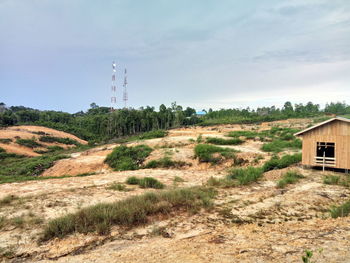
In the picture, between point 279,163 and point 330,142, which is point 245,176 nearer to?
point 279,163

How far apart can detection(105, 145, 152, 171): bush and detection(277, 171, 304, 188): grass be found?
11.4 m

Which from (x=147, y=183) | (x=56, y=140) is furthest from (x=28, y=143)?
(x=147, y=183)

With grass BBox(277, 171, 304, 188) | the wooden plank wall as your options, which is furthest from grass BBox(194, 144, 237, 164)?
grass BBox(277, 171, 304, 188)

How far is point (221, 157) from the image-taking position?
2003 cm

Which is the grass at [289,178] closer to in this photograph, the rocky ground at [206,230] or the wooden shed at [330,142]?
the rocky ground at [206,230]

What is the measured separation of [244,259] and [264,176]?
396 inches

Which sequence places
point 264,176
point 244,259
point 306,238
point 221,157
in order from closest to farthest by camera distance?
point 244,259 → point 306,238 → point 264,176 → point 221,157

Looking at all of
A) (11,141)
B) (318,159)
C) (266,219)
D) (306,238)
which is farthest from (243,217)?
(11,141)

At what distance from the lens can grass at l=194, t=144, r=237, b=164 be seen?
65.0 ft

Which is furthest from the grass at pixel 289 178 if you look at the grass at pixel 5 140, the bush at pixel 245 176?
the grass at pixel 5 140

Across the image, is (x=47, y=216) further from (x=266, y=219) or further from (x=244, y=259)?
(x=266, y=219)

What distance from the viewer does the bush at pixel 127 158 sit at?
2028 centimetres

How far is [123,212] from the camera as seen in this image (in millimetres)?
7496

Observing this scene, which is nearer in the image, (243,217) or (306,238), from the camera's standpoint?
(306,238)
